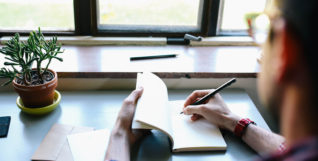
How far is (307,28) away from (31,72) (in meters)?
0.97

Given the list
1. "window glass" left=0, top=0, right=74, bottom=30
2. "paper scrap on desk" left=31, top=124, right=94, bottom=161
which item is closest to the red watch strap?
"paper scrap on desk" left=31, top=124, right=94, bottom=161

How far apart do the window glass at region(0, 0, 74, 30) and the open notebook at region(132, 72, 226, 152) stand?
668mm

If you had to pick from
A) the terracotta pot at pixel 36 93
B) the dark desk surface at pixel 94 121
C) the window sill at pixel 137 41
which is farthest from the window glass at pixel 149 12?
the terracotta pot at pixel 36 93

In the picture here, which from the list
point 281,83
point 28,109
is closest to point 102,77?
point 28,109

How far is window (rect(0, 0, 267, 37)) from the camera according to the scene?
1.50m

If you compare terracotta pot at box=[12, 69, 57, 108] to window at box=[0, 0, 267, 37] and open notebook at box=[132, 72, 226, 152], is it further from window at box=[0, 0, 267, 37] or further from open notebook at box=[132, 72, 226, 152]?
window at box=[0, 0, 267, 37]

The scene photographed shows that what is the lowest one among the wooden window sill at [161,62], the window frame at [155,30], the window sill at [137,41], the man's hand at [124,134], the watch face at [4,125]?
the watch face at [4,125]

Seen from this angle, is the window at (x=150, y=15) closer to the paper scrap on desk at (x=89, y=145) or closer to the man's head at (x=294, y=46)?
the paper scrap on desk at (x=89, y=145)

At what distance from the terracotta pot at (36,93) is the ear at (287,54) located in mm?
827

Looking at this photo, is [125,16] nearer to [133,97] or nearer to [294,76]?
[133,97]

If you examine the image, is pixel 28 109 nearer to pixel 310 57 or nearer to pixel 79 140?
pixel 79 140

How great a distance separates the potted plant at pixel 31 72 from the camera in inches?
37.7

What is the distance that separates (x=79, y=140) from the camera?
0.93 meters

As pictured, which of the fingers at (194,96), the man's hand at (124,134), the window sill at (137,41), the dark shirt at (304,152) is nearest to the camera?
the dark shirt at (304,152)
